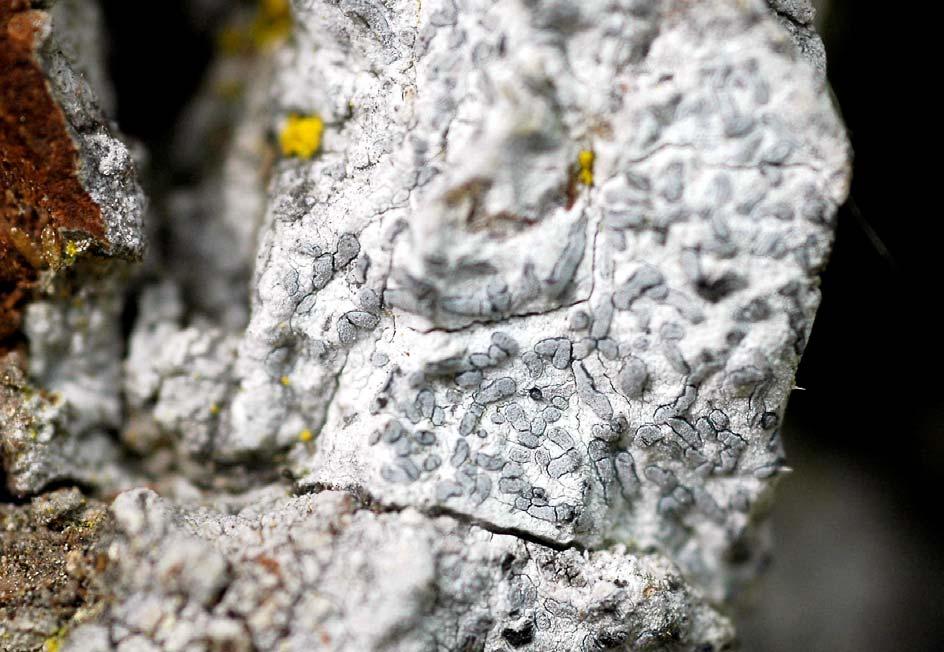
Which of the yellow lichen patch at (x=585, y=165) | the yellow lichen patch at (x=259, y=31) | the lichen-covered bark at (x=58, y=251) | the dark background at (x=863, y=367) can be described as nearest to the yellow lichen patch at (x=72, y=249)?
the lichen-covered bark at (x=58, y=251)

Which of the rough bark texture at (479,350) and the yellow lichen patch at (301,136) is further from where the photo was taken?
the yellow lichen patch at (301,136)

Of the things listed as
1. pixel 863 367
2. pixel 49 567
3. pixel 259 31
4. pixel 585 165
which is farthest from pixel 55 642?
pixel 863 367

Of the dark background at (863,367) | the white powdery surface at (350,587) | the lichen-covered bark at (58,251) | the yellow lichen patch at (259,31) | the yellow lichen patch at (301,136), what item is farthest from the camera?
the dark background at (863,367)

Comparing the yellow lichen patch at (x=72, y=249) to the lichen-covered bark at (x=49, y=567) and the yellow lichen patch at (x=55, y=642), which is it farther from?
the yellow lichen patch at (x=55, y=642)

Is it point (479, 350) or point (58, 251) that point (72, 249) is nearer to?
point (58, 251)

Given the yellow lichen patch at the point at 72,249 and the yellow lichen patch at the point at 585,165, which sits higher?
the yellow lichen patch at the point at 585,165

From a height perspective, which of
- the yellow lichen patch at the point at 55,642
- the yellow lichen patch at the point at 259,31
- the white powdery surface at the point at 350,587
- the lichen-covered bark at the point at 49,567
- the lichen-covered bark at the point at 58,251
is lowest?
the yellow lichen patch at the point at 55,642

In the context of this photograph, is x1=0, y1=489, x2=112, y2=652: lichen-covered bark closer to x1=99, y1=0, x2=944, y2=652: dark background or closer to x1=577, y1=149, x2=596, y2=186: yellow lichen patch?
x1=99, y1=0, x2=944, y2=652: dark background
